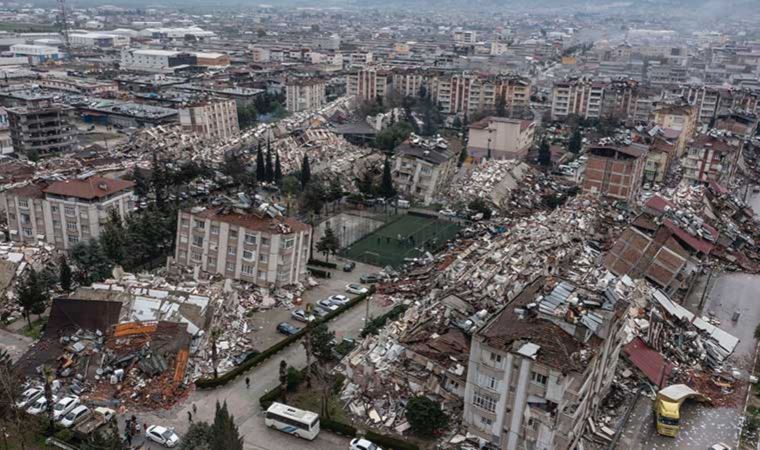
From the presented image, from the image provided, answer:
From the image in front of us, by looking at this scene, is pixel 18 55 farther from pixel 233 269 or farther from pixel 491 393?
pixel 491 393

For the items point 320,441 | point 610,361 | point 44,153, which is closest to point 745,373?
point 610,361

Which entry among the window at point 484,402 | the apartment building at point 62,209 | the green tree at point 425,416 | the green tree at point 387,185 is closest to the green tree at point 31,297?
the apartment building at point 62,209

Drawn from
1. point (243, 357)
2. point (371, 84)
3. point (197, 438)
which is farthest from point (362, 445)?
point (371, 84)

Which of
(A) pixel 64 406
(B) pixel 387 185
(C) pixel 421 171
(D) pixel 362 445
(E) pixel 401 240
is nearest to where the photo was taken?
(D) pixel 362 445

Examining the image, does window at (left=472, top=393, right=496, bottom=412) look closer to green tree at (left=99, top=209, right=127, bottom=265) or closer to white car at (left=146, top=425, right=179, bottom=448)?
white car at (left=146, top=425, right=179, bottom=448)

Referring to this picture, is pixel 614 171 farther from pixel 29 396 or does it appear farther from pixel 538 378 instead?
pixel 29 396
